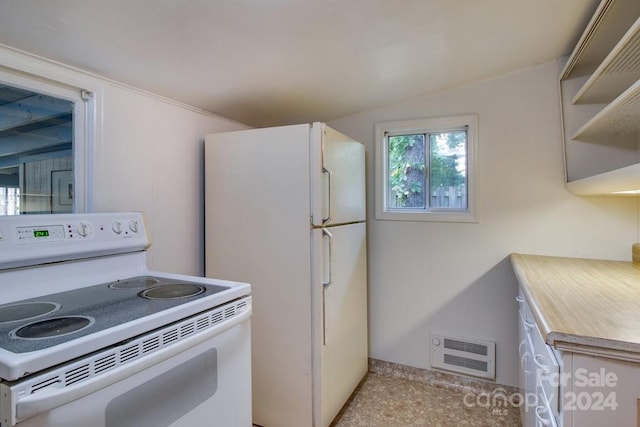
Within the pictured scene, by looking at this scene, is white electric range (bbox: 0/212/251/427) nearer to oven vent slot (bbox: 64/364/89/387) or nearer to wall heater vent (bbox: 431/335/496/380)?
oven vent slot (bbox: 64/364/89/387)

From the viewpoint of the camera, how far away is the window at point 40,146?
1.32 meters

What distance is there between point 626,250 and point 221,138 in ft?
8.36

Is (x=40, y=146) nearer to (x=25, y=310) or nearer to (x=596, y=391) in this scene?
(x=25, y=310)

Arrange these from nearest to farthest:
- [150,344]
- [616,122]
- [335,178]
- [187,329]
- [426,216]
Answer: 1. [150,344]
2. [187,329]
3. [616,122]
4. [335,178]
5. [426,216]

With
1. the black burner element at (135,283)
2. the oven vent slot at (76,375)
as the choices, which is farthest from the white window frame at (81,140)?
the oven vent slot at (76,375)

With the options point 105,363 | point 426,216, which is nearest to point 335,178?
point 426,216

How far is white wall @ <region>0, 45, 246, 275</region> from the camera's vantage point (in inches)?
59.7

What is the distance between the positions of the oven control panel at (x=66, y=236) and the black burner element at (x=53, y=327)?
38cm

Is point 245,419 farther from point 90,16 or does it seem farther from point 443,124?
point 443,124

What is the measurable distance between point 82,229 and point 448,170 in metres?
2.30

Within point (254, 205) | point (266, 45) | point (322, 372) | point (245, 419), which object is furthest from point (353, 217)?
point (245, 419)

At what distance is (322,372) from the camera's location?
1736 mm

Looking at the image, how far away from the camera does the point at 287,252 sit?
1781 mm

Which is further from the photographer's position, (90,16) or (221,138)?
(221,138)
